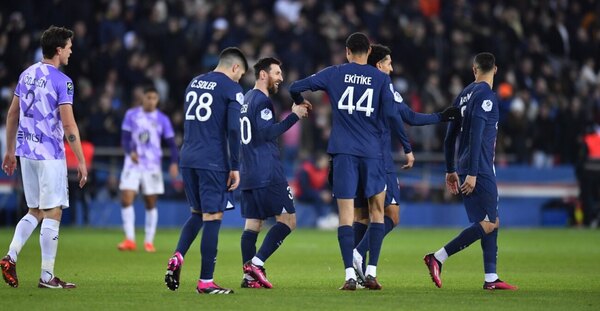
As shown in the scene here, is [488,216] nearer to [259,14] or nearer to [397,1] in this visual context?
[259,14]

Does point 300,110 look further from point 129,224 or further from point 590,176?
point 590,176

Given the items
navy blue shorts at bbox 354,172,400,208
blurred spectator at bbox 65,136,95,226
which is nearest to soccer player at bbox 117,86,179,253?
blurred spectator at bbox 65,136,95,226

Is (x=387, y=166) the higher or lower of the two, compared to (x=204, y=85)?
lower

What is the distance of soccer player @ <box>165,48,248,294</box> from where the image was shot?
11.6 meters

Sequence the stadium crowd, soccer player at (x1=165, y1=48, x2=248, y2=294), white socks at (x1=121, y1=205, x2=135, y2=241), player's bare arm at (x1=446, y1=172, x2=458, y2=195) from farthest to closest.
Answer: the stadium crowd < white socks at (x1=121, y1=205, x2=135, y2=241) < player's bare arm at (x1=446, y1=172, x2=458, y2=195) < soccer player at (x1=165, y1=48, x2=248, y2=294)

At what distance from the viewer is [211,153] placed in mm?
11742

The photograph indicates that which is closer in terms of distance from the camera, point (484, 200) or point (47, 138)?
point (47, 138)

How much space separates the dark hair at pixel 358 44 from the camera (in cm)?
1240

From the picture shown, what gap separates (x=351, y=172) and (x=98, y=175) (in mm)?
15647

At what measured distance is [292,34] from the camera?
95.5 ft

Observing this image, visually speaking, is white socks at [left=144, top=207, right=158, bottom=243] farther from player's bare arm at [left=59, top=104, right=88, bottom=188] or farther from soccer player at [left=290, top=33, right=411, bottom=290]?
soccer player at [left=290, top=33, right=411, bottom=290]

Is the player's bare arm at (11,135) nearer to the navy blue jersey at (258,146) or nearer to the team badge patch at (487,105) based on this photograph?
the navy blue jersey at (258,146)

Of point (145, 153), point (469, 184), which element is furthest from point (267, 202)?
point (145, 153)

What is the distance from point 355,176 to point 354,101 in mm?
779
